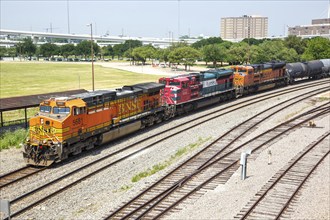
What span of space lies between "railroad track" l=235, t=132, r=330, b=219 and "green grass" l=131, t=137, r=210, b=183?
5595mm

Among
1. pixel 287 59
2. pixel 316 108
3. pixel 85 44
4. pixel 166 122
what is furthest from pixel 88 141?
pixel 85 44

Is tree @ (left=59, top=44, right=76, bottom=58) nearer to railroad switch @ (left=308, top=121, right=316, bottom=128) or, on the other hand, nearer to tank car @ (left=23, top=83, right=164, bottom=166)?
tank car @ (left=23, top=83, right=164, bottom=166)

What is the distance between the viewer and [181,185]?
Answer: 56.0ft

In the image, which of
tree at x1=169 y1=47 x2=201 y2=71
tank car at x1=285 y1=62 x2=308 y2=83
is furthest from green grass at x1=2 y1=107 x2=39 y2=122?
tree at x1=169 y1=47 x2=201 y2=71

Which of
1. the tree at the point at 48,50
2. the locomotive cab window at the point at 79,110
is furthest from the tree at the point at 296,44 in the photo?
the tree at the point at 48,50

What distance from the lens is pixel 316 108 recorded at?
35.7 m

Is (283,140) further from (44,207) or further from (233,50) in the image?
(233,50)

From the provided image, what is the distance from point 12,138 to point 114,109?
282 inches

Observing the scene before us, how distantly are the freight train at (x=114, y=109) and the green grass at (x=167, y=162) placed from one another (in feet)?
15.0

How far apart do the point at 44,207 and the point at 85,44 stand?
5955 inches

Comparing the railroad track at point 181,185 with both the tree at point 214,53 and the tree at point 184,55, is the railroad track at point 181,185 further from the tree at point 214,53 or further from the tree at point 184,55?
the tree at point 214,53

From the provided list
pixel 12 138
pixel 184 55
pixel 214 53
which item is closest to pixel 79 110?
pixel 12 138

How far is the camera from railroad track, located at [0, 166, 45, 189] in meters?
17.9

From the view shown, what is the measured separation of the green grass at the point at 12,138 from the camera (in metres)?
24.1
